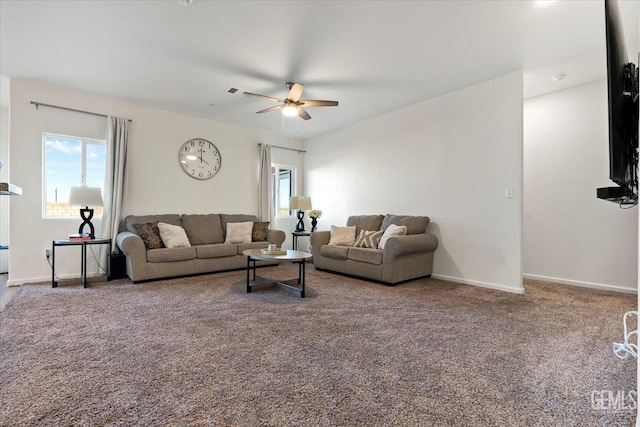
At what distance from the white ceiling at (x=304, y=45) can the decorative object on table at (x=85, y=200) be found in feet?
4.68

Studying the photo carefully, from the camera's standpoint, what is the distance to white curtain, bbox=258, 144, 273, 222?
611 cm

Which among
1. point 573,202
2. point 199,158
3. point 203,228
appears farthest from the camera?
point 199,158

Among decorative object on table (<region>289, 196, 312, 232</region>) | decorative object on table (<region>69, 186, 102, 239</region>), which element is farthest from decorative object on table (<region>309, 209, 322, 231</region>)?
decorative object on table (<region>69, 186, 102, 239</region>)

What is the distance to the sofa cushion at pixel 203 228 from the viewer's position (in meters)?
5.00

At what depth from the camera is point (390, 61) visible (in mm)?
3389

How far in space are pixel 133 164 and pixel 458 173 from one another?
194 inches

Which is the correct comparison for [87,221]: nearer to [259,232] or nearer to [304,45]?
[259,232]

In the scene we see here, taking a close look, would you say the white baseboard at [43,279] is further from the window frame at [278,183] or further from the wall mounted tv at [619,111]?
A: the wall mounted tv at [619,111]

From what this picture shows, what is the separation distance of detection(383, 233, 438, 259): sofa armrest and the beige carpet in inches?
A: 26.8

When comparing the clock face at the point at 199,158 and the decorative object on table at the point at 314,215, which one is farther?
the decorative object on table at the point at 314,215

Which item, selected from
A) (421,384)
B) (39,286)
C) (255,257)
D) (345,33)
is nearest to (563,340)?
(421,384)

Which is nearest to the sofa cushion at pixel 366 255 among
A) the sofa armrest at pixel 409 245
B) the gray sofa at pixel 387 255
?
the gray sofa at pixel 387 255

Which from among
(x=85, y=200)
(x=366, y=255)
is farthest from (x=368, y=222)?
(x=85, y=200)

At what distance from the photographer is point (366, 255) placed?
412 centimetres
